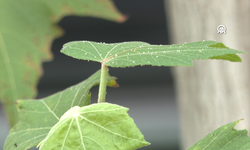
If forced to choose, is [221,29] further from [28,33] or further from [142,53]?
[142,53]

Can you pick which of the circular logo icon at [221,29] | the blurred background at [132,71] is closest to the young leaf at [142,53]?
the circular logo icon at [221,29]

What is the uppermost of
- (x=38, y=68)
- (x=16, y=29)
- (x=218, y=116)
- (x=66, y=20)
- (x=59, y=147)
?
(x=66, y=20)

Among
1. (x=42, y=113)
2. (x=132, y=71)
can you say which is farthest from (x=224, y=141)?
(x=132, y=71)

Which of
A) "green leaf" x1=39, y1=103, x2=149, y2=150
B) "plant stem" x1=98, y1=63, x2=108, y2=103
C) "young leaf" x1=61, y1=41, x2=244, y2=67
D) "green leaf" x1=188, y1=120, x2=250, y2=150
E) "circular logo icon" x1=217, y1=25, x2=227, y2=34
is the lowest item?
"green leaf" x1=188, y1=120, x2=250, y2=150

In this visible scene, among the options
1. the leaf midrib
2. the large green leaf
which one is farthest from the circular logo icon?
the leaf midrib

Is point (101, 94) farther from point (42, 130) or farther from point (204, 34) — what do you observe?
point (204, 34)

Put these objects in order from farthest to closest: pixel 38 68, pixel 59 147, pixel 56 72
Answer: pixel 56 72 < pixel 38 68 < pixel 59 147

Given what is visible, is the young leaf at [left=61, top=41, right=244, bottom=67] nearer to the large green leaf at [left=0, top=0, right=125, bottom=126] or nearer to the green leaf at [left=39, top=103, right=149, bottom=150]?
the green leaf at [left=39, top=103, right=149, bottom=150]

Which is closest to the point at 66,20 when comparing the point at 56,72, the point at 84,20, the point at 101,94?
the point at 84,20
